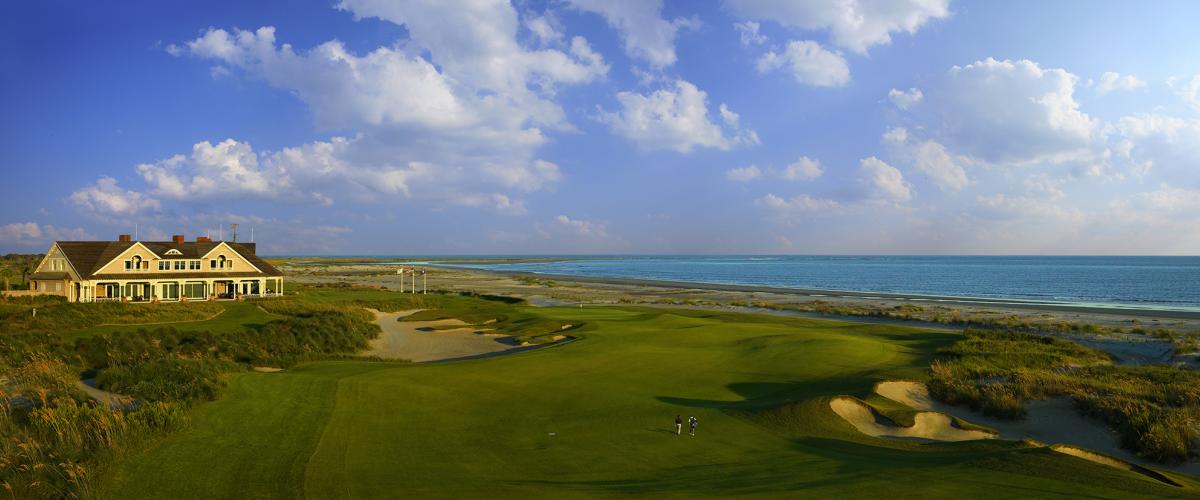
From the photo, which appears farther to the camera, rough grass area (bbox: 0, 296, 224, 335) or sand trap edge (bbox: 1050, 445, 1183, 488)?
rough grass area (bbox: 0, 296, 224, 335)

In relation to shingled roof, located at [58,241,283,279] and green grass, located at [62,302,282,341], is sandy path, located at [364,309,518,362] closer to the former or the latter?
green grass, located at [62,302,282,341]

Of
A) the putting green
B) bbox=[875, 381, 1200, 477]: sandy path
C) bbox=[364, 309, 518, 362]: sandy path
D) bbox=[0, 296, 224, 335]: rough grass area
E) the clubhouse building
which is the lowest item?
bbox=[364, 309, 518, 362]: sandy path

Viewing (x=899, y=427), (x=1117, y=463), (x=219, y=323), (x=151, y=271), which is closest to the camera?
(x=1117, y=463)

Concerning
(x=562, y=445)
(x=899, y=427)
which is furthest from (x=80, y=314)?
(x=899, y=427)

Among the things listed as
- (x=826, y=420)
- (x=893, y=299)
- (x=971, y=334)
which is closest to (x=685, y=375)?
(x=826, y=420)

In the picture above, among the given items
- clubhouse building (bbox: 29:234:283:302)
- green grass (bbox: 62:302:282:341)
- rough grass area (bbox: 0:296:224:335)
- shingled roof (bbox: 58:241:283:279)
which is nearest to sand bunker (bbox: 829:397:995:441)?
green grass (bbox: 62:302:282:341)

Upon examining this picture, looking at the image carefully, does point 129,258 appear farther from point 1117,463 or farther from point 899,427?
point 1117,463

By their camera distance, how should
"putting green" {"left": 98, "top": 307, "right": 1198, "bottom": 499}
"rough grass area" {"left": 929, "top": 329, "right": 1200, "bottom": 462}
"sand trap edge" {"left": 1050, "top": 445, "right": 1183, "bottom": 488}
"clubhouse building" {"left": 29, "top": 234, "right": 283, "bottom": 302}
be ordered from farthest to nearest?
"clubhouse building" {"left": 29, "top": 234, "right": 283, "bottom": 302}, "rough grass area" {"left": 929, "top": 329, "right": 1200, "bottom": 462}, "sand trap edge" {"left": 1050, "top": 445, "right": 1183, "bottom": 488}, "putting green" {"left": 98, "top": 307, "right": 1198, "bottom": 499}

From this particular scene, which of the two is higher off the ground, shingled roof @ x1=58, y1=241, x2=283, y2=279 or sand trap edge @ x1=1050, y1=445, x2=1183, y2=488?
shingled roof @ x1=58, y1=241, x2=283, y2=279
